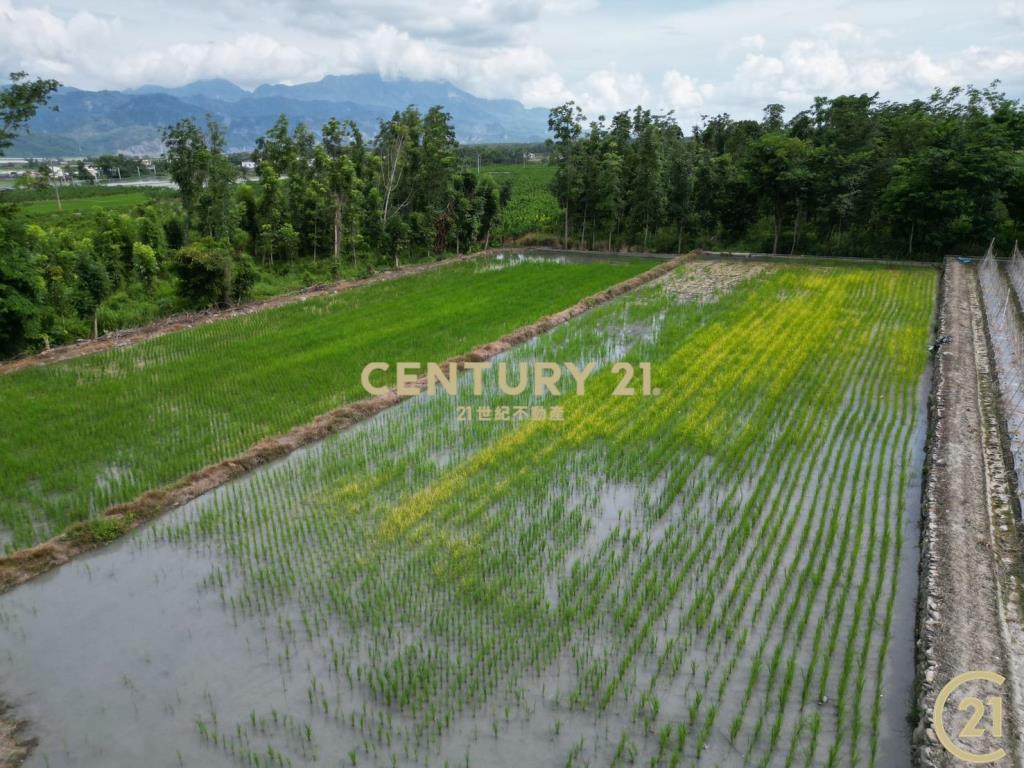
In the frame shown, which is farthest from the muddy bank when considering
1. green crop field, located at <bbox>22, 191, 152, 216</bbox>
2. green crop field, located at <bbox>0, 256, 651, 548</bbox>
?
green crop field, located at <bbox>22, 191, 152, 216</bbox>

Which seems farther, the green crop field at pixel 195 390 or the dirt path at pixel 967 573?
the green crop field at pixel 195 390

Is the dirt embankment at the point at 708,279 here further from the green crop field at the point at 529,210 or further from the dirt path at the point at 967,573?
the dirt path at the point at 967,573

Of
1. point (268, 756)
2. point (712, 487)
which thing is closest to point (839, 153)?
point (712, 487)

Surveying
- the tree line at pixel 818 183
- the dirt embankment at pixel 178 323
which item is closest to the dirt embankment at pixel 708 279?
the tree line at pixel 818 183

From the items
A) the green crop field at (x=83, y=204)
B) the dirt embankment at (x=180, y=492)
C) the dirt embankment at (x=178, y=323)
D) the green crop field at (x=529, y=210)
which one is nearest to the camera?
the dirt embankment at (x=180, y=492)

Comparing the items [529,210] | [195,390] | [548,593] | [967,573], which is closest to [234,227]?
[195,390]

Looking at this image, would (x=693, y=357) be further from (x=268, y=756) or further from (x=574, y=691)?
(x=268, y=756)
